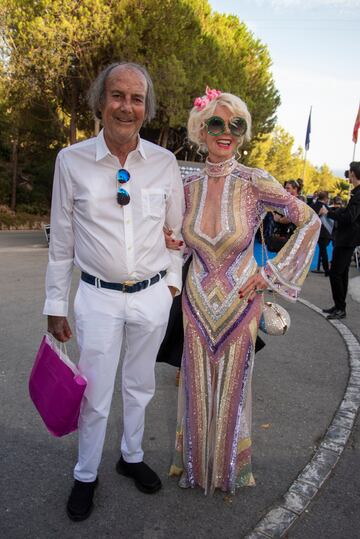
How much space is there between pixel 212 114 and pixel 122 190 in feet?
2.20

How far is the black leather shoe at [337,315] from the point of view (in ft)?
22.8

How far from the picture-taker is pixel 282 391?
168 inches

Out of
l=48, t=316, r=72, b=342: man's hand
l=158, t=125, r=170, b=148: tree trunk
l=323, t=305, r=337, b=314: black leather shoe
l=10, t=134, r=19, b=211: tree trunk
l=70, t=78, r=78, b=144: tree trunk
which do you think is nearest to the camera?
l=48, t=316, r=72, b=342: man's hand

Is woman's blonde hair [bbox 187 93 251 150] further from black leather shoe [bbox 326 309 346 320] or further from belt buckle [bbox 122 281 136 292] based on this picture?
black leather shoe [bbox 326 309 346 320]

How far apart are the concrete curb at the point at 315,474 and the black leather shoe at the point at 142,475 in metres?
0.60

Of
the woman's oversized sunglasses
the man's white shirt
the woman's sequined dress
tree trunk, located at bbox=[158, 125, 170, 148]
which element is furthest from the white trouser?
tree trunk, located at bbox=[158, 125, 170, 148]

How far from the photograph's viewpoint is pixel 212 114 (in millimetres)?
2521

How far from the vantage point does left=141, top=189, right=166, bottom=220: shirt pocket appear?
2.37m

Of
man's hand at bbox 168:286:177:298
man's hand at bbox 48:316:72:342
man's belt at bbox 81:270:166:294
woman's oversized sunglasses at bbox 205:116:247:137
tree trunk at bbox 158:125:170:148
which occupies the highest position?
tree trunk at bbox 158:125:170:148

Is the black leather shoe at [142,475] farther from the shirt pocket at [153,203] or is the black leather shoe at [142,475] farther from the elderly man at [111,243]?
the shirt pocket at [153,203]

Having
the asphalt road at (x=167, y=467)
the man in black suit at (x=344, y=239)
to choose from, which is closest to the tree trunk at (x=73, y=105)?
the man in black suit at (x=344, y=239)

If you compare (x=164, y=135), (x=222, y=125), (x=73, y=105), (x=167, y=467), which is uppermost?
(x=73, y=105)

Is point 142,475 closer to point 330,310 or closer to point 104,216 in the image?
point 104,216

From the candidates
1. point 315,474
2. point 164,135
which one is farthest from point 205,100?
point 164,135
